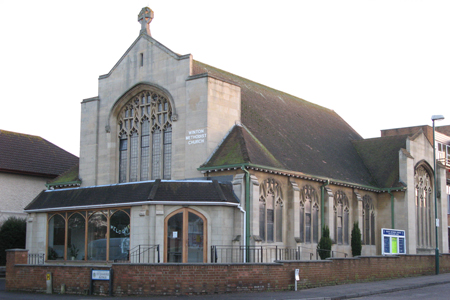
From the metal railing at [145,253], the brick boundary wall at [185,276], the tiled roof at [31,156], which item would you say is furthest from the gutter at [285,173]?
the tiled roof at [31,156]

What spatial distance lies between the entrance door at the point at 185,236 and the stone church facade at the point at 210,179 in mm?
47

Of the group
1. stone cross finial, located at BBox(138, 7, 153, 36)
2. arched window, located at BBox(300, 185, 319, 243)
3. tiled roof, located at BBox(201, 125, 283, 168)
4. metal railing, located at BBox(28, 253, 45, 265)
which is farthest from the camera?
stone cross finial, located at BBox(138, 7, 153, 36)

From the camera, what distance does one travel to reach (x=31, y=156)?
42719 mm

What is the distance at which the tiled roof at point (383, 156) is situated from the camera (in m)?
39.2

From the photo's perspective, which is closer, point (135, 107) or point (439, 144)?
point (135, 107)

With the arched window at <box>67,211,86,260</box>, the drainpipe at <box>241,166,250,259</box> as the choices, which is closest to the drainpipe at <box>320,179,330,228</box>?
the drainpipe at <box>241,166,250,259</box>

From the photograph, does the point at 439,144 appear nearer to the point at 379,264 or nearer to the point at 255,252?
the point at 379,264

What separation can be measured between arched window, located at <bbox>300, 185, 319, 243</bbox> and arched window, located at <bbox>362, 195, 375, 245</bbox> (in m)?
5.66

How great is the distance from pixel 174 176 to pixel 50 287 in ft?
31.3

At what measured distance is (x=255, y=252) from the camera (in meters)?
27.5

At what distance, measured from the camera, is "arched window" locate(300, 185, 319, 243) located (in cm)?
3228

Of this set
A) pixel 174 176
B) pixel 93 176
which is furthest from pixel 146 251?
pixel 93 176

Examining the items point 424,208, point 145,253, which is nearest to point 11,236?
point 145,253

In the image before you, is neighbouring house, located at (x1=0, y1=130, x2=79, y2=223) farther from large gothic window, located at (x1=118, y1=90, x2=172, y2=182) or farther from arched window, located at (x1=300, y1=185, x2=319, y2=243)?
arched window, located at (x1=300, y1=185, x2=319, y2=243)
